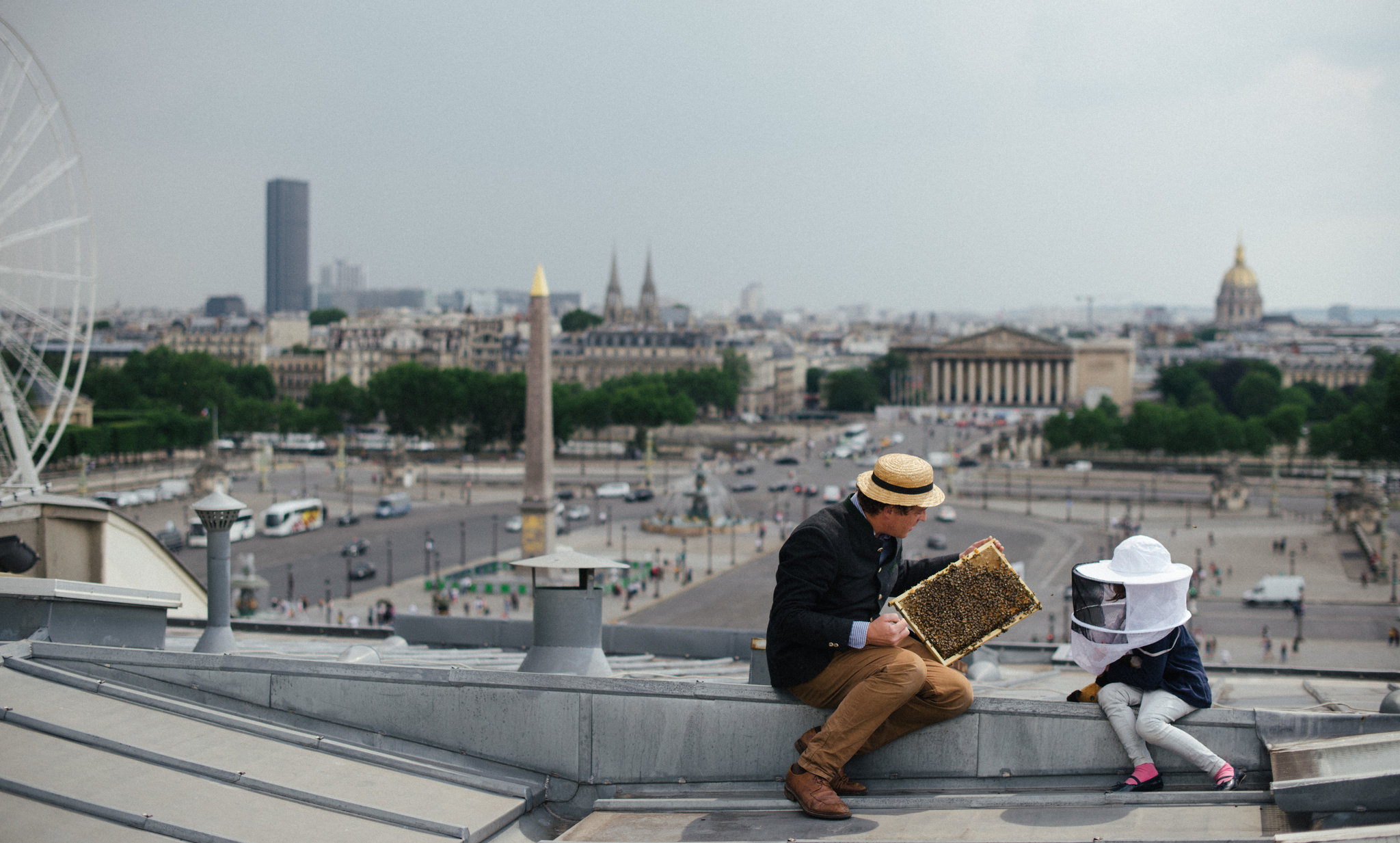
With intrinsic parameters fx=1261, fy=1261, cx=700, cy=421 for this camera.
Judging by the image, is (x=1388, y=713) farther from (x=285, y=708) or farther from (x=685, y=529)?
(x=685, y=529)

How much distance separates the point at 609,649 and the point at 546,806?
819 cm

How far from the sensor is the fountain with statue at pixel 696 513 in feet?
173

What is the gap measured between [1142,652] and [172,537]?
47175 millimetres

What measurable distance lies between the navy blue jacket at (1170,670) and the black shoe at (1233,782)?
297 mm

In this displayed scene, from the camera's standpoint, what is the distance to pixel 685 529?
172 ft

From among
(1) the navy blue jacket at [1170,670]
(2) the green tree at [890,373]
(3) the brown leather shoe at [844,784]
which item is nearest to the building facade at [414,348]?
(2) the green tree at [890,373]

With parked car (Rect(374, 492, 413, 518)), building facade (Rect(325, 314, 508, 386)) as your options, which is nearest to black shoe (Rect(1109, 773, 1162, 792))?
parked car (Rect(374, 492, 413, 518))

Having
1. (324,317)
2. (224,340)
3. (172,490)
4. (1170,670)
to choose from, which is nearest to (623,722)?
(1170,670)

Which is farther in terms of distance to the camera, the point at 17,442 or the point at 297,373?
the point at 297,373

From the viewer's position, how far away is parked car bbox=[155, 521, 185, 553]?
151ft

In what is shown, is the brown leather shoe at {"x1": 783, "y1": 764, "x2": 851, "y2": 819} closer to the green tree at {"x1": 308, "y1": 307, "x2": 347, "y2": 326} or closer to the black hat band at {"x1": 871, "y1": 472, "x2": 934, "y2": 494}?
the black hat band at {"x1": 871, "y1": 472, "x2": 934, "y2": 494}

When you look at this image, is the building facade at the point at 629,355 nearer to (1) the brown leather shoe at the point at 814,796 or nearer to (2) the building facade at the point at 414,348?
(2) the building facade at the point at 414,348

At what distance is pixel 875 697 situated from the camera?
5.02 m

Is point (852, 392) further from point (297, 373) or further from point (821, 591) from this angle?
point (821, 591)
